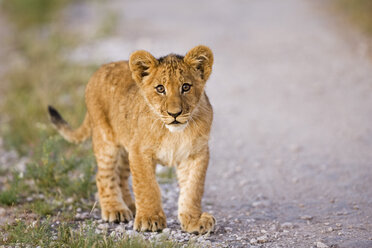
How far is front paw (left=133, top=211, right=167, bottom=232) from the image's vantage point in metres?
4.69

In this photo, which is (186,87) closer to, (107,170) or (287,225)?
(107,170)

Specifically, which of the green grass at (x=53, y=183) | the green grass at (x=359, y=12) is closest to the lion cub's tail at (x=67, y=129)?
the green grass at (x=53, y=183)

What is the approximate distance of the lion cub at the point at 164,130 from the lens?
4.44 metres

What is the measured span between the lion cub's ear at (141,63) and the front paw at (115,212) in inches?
53.4

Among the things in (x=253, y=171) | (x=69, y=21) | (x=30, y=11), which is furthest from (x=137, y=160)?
(x=30, y=11)

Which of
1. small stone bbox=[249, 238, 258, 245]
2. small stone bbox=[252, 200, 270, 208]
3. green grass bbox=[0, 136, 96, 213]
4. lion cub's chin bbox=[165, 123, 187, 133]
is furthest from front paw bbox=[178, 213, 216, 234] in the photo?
green grass bbox=[0, 136, 96, 213]

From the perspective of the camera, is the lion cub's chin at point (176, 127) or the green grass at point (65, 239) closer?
the green grass at point (65, 239)

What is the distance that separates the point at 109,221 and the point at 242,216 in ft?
4.40

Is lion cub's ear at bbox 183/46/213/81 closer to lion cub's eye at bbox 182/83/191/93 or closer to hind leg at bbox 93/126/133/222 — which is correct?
lion cub's eye at bbox 182/83/191/93

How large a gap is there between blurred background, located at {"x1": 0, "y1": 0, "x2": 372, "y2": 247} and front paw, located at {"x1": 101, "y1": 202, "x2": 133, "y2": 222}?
1.32ft

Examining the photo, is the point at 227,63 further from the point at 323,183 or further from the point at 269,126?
the point at 323,183

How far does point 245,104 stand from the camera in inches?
359

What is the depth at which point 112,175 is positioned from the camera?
17.6 feet

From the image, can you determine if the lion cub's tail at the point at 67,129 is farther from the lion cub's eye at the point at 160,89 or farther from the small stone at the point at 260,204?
the small stone at the point at 260,204
